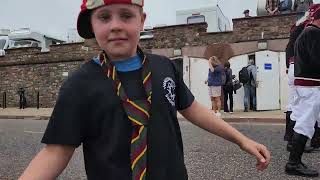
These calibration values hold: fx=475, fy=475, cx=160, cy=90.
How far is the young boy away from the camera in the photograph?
5.89 feet

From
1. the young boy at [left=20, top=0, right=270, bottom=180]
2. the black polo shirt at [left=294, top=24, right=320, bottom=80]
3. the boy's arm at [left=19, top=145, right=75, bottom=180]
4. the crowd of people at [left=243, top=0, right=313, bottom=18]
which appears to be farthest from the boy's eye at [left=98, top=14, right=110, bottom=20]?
the crowd of people at [left=243, top=0, right=313, bottom=18]

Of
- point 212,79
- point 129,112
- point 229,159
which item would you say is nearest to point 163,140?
point 129,112

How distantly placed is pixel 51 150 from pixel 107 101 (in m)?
0.28

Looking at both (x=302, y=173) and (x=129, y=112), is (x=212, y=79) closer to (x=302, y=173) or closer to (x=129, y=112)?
(x=302, y=173)

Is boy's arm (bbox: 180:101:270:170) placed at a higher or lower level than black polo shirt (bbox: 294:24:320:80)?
lower

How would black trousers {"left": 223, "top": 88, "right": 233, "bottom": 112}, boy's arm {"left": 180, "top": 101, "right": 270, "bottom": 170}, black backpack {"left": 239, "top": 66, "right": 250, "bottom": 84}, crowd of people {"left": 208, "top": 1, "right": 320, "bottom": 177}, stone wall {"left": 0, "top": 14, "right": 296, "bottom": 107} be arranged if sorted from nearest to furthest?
boy's arm {"left": 180, "top": 101, "right": 270, "bottom": 170}, crowd of people {"left": 208, "top": 1, "right": 320, "bottom": 177}, black trousers {"left": 223, "top": 88, "right": 233, "bottom": 112}, black backpack {"left": 239, "top": 66, "right": 250, "bottom": 84}, stone wall {"left": 0, "top": 14, "right": 296, "bottom": 107}

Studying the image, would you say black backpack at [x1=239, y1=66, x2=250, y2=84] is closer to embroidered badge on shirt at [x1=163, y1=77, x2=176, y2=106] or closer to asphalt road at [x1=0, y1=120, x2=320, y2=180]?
asphalt road at [x1=0, y1=120, x2=320, y2=180]

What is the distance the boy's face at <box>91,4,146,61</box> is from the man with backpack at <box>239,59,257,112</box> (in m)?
14.4

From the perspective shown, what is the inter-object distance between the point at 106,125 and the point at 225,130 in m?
0.58

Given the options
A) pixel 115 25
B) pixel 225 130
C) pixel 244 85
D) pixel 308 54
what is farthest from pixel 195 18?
pixel 115 25

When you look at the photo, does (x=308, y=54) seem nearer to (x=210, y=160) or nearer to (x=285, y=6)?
(x=210, y=160)

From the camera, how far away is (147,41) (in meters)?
19.7

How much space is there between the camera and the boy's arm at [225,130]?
6.86 feet

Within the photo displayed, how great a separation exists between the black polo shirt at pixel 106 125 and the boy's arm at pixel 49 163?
41mm
